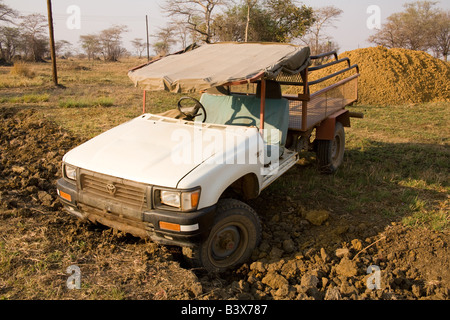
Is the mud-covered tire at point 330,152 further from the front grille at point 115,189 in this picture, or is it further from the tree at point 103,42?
the tree at point 103,42

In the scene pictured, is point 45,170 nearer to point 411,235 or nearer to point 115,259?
point 115,259

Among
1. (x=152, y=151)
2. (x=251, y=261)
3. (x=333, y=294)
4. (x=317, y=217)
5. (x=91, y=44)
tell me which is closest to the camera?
(x=333, y=294)

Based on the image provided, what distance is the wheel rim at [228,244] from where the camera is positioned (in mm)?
3588

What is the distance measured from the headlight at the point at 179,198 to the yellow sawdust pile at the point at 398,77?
1319cm

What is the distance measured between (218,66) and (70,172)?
1.95 meters

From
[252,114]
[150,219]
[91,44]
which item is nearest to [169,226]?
[150,219]

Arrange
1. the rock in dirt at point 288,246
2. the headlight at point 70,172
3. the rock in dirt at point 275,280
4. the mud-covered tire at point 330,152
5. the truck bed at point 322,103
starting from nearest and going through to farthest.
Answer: the rock in dirt at point 275,280 → the headlight at point 70,172 → the rock in dirt at point 288,246 → the truck bed at point 322,103 → the mud-covered tire at point 330,152

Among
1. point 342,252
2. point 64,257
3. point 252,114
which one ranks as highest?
point 252,114

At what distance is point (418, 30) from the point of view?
3616 centimetres

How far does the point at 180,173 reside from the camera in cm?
330

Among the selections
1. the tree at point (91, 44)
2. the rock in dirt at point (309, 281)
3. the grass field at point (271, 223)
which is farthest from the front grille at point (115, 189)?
the tree at point (91, 44)

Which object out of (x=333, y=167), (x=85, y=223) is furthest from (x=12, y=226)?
(x=333, y=167)

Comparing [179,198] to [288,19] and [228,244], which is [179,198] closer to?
[228,244]

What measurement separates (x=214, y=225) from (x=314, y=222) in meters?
1.68
